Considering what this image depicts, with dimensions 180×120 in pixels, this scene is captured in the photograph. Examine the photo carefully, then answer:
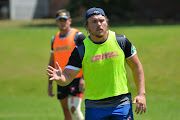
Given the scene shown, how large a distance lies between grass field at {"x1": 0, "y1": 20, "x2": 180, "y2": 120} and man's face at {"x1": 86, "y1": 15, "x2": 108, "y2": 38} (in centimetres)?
558

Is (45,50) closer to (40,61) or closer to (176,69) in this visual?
(40,61)

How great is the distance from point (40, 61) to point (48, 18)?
22.6m

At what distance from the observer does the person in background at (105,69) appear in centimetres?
552

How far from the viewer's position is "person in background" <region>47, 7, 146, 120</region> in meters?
5.52

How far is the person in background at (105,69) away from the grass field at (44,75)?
525 centimetres

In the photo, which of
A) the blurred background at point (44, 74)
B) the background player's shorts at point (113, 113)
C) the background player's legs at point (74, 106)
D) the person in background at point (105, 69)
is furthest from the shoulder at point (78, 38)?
the background player's shorts at point (113, 113)

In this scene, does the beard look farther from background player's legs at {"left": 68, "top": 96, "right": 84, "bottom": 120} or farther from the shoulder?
background player's legs at {"left": 68, "top": 96, "right": 84, "bottom": 120}

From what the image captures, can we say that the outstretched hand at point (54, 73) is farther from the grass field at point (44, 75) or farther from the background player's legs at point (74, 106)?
the grass field at point (44, 75)

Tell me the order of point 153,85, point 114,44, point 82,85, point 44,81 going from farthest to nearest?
point 44,81
point 153,85
point 82,85
point 114,44

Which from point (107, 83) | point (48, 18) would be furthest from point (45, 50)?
point (48, 18)

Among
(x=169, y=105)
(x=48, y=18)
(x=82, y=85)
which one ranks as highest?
(x=48, y=18)

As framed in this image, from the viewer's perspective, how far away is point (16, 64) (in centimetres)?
2039

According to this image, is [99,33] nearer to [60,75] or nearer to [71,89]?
[60,75]

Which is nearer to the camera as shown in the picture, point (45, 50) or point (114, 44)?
point (114, 44)
